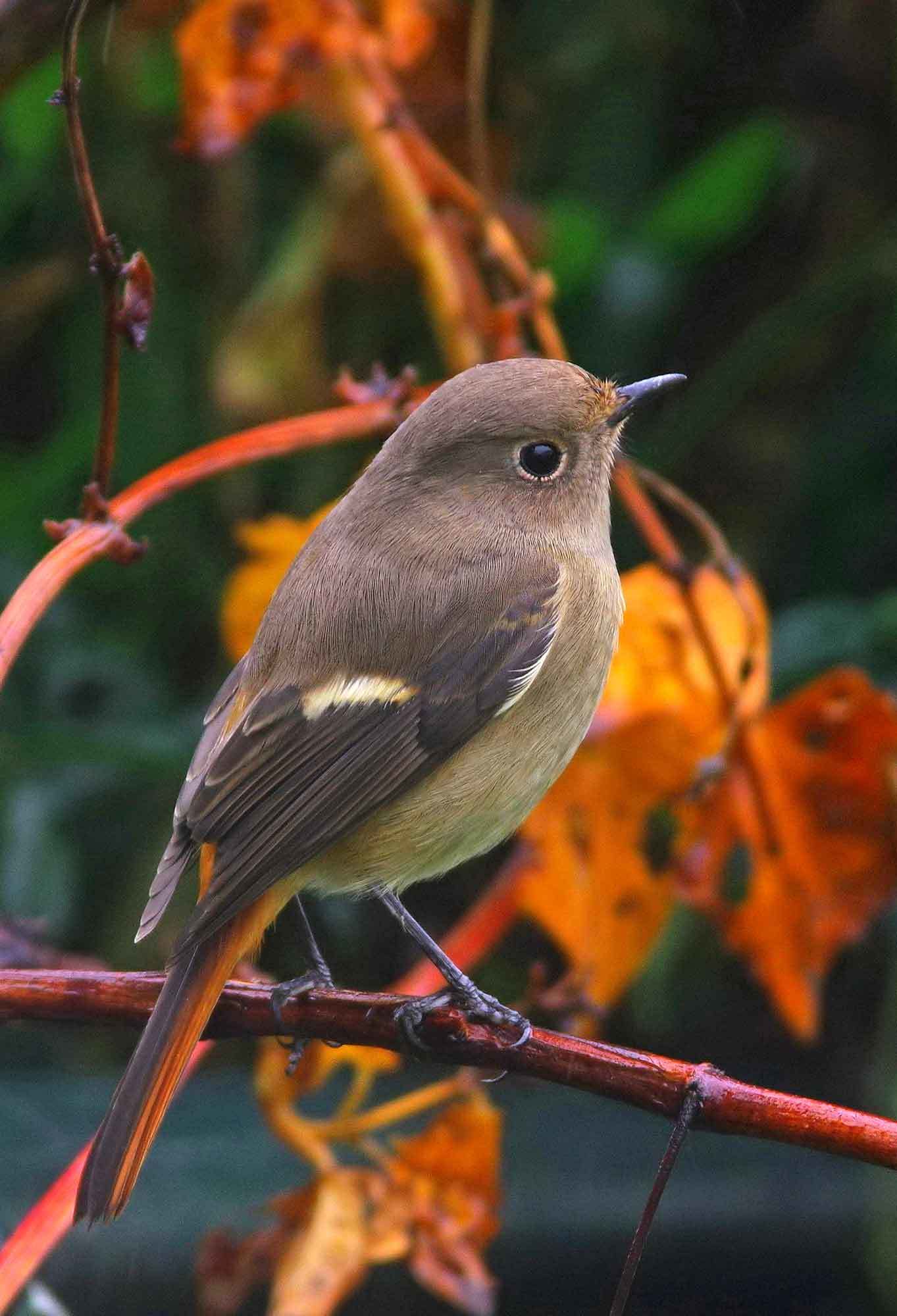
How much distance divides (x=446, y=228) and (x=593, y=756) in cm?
82

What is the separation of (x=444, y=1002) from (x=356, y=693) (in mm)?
417

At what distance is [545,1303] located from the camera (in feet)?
8.93

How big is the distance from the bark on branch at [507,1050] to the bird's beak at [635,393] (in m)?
0.81

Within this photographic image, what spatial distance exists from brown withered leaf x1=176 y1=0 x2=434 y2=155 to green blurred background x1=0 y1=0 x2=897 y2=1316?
0.51m

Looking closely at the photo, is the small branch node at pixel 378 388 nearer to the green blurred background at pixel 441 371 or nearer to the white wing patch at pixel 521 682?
the white wing patch at pixel 521 682

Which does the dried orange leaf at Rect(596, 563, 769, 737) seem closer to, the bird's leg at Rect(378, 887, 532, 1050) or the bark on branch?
the bird's leg at Rect(378, 887, 532, 1050)

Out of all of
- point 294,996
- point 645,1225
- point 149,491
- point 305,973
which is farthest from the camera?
point 305,973

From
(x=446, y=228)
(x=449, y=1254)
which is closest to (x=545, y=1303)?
(x=449, y=1254)

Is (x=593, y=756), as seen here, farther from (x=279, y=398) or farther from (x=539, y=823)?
(x=279, y=398)

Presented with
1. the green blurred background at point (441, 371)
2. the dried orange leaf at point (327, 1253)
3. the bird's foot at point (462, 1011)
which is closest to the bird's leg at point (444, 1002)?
the bird's foot at point (462, 1011)

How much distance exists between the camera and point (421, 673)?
7.02ft

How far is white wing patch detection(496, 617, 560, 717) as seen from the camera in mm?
2146

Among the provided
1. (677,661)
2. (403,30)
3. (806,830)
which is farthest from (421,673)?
(403,30)

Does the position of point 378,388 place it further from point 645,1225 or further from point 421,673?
point 645,1225
